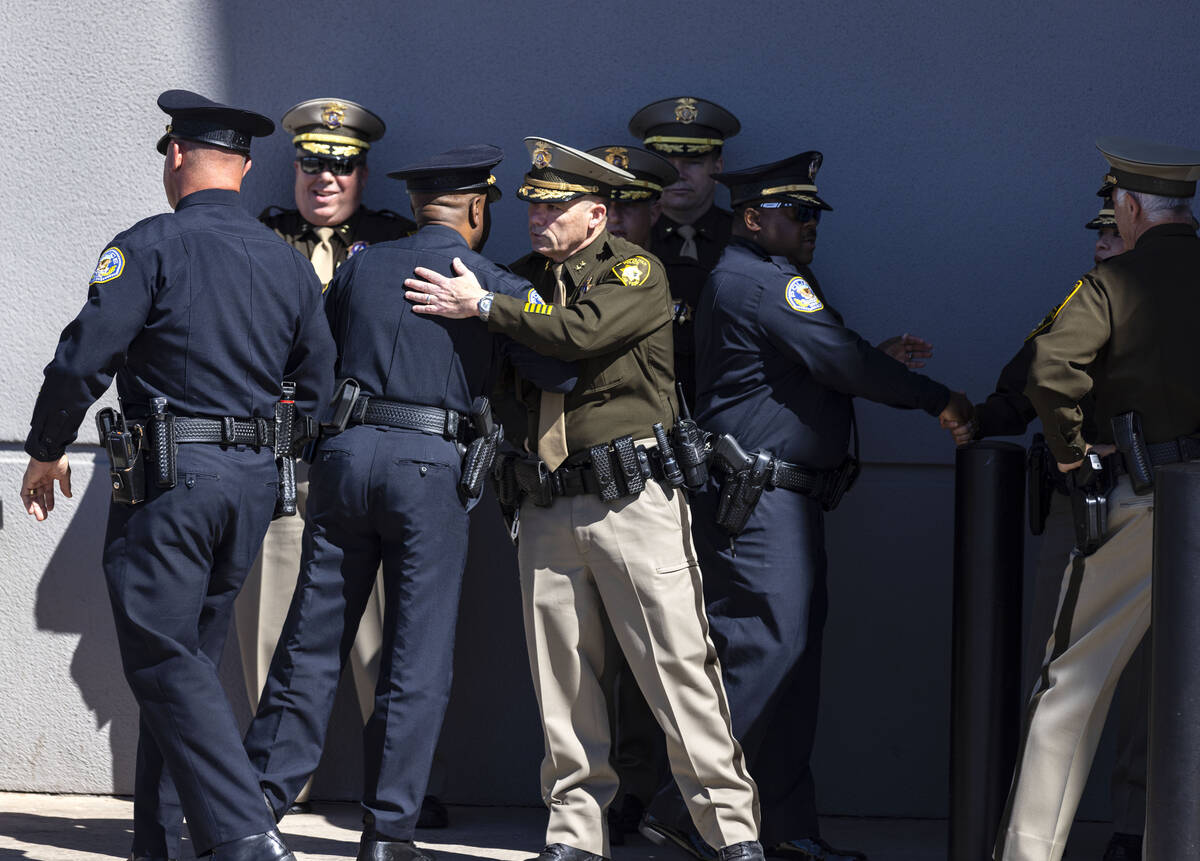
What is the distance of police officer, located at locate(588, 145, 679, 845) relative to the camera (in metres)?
4.91

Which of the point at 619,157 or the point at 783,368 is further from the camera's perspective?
the point at 619,157

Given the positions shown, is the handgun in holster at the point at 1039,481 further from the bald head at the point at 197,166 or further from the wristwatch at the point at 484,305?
the bald head at the point at 197,166

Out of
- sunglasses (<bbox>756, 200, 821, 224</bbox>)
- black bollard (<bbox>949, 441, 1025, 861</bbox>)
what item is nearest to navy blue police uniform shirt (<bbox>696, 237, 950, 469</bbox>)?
sunglasses (<bbox>756, 200, 821, 224</bbox>)

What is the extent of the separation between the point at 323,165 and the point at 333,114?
19cm

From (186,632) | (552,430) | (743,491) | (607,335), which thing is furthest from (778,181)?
(186,632)

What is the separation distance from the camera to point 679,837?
4.46 metres

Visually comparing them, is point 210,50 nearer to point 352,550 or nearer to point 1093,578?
point 352,550

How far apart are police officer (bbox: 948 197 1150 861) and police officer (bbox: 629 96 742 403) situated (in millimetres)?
1039

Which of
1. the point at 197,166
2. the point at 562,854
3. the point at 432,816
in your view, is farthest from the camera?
the point at 432,816

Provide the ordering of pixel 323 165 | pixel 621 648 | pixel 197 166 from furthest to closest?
pixel 323 165
pixel 621 648
pixel 197 166

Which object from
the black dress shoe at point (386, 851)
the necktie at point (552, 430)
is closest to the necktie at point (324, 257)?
the necktie at point (552, 430)

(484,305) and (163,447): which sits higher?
(484,305)

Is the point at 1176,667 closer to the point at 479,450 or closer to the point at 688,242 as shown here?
the point at 479,450

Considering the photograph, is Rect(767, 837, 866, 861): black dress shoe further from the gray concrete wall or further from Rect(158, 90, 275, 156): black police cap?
Rect(158, 90, 275, 156): black police cap
